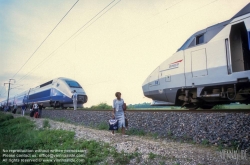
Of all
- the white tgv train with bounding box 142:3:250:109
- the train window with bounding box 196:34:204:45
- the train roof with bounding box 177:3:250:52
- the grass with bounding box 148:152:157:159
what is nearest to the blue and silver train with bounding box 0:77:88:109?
the white tgv train with bounding box 142:3:250:109

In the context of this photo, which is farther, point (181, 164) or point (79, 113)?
point (79, 113)

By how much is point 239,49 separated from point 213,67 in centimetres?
109

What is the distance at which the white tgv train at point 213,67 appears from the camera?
19.0 ft

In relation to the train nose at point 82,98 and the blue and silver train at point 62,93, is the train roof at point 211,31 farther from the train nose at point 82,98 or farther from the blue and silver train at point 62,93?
the blue and silver train at point 62,93

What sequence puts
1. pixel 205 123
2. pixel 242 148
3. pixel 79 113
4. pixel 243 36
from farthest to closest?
pixel 79 113 → pixel 243 36 → pixel 205 123 → pixel 242 148

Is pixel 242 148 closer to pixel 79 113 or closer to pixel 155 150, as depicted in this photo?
pixel 155 150

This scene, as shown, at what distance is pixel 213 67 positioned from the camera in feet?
20.0

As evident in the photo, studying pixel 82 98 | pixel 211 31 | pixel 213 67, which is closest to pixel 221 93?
pixel 213 67

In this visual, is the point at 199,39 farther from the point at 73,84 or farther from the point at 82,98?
the point at 73,84

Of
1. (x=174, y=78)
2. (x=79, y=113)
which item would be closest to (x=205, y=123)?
(x=174, y=78)

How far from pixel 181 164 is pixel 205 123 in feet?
7.26

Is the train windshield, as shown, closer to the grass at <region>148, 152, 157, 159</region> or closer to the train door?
the train door

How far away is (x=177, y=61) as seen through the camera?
24.3ft

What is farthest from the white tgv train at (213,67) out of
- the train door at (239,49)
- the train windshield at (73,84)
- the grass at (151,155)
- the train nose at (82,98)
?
the train windshield at (73,84)
